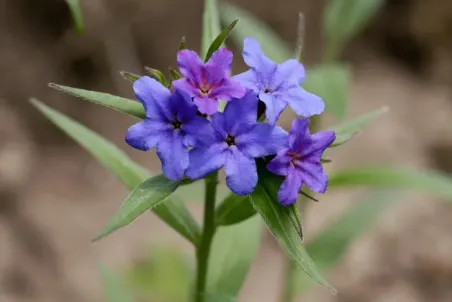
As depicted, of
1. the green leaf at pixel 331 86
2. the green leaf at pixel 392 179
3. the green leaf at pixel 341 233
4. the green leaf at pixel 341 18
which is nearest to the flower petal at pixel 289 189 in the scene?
the green leaf at pixel 331 86

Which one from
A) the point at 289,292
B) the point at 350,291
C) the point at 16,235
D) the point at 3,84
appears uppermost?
the point at 3,84

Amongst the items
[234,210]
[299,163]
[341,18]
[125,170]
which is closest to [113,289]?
[125,170]

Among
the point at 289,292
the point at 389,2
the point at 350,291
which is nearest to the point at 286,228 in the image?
the point at 289,292

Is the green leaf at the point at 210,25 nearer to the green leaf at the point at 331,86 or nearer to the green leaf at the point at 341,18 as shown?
the green leaf at the point at 331,86

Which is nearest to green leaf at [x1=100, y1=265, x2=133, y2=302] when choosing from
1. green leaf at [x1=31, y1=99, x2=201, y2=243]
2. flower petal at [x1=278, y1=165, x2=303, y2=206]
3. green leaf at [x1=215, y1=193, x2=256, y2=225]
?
green leaf at [x1=31, y1=99, x2=201, y2=243]

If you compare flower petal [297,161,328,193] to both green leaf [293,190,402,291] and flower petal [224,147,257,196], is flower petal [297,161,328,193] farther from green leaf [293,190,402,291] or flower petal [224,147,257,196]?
green leaf [293,190,402,291]

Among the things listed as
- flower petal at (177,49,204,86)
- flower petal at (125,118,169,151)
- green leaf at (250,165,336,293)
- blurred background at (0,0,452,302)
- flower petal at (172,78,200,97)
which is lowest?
blurred background at (0,0,452,302)

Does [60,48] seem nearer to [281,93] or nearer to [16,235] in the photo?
[16,235]
